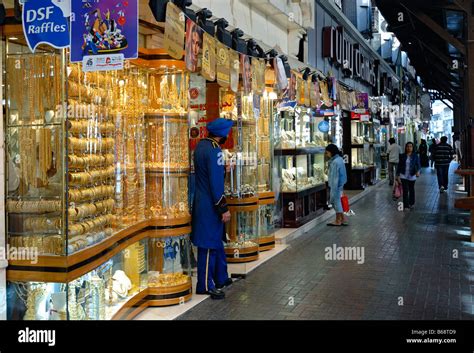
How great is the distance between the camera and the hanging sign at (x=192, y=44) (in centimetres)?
564

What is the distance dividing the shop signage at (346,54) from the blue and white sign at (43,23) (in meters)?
12.0

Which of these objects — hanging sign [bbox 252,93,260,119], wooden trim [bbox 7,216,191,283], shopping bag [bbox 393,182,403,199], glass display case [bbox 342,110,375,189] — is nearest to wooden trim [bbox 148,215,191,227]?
wooden trim [bbox 7,216,191,283]

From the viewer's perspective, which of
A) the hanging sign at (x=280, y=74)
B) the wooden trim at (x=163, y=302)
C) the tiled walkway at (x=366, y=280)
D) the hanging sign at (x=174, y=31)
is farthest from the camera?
the hanging sign at (x=280, y=74)

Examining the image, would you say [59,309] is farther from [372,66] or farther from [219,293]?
[372,66]

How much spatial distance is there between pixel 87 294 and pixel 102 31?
2196 mm

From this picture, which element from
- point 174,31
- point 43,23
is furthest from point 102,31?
point 174,31

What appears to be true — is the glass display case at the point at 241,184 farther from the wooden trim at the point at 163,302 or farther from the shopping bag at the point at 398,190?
the shopping bag at the point at 398,190

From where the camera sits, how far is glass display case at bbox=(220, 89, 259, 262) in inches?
315

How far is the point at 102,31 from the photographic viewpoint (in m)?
4.29

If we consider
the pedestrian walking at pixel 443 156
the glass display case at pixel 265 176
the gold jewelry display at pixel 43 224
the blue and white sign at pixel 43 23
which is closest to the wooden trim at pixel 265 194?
the glass display case at pixel 265 176

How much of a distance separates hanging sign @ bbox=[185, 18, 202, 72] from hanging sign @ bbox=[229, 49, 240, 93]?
1316mm

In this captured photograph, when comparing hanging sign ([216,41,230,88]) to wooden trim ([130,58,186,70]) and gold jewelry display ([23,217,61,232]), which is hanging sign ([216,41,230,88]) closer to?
wooden trim ([130,58,186,70])

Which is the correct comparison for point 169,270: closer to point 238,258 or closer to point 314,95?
point 238,258

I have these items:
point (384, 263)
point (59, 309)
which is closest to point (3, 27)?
point (59, 309)
